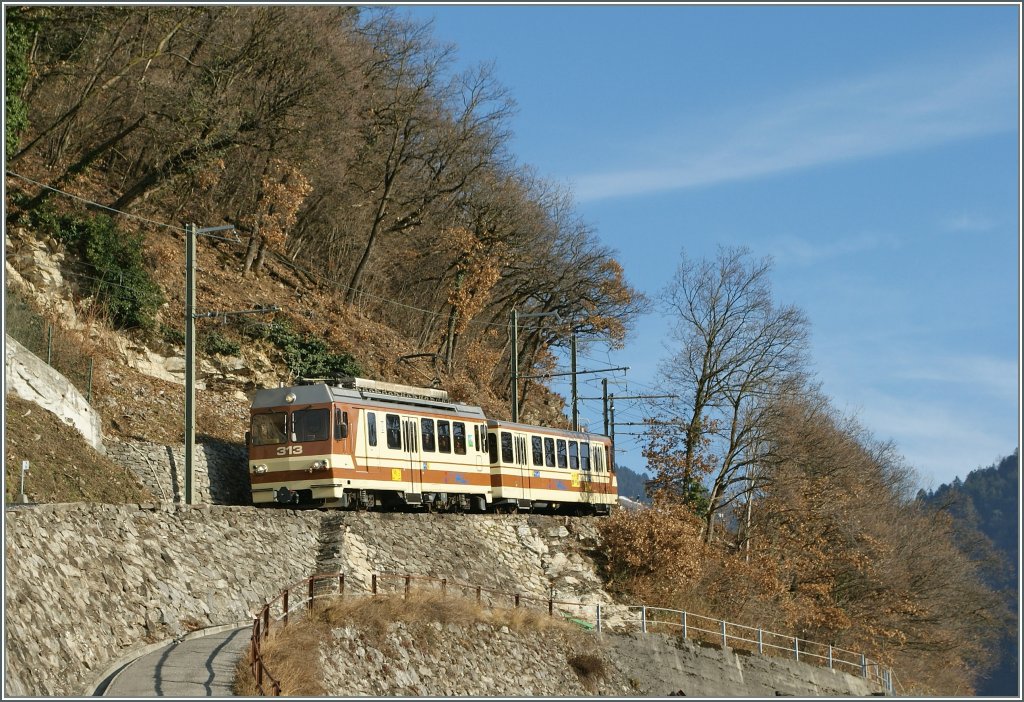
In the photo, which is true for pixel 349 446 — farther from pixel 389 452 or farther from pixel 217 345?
pixel 217 345

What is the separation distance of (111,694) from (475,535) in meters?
18.5

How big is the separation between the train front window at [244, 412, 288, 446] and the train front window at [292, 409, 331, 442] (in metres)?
0.27

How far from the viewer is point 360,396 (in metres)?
30.6

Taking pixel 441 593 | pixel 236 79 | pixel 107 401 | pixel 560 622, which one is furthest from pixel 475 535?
pixel 236 79

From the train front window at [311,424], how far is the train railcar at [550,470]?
8.30 m

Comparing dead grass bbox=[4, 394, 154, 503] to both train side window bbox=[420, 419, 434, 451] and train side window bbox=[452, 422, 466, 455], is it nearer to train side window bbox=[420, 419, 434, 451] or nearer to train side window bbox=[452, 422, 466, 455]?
train side window bbox=[420, 419, 434, 451]

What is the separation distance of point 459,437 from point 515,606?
292 inches

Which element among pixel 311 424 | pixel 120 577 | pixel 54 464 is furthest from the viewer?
pixel 311 424

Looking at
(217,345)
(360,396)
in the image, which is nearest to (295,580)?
(360,396)

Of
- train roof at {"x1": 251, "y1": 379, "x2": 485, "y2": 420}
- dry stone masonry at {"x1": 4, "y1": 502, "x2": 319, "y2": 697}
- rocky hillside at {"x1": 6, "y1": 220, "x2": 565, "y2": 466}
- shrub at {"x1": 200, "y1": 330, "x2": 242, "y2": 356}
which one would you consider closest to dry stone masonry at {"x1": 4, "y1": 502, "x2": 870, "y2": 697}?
dry stone masonry at {"x1": 4, "y1": 502, "x2": 319, "y2": 697}

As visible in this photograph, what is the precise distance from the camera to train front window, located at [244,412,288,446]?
29625mm

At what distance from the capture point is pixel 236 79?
41.1m

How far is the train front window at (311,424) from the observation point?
2939 cm

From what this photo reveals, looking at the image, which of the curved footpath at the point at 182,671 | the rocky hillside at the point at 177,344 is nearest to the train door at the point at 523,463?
the rocky hillside at the point at 177,344
